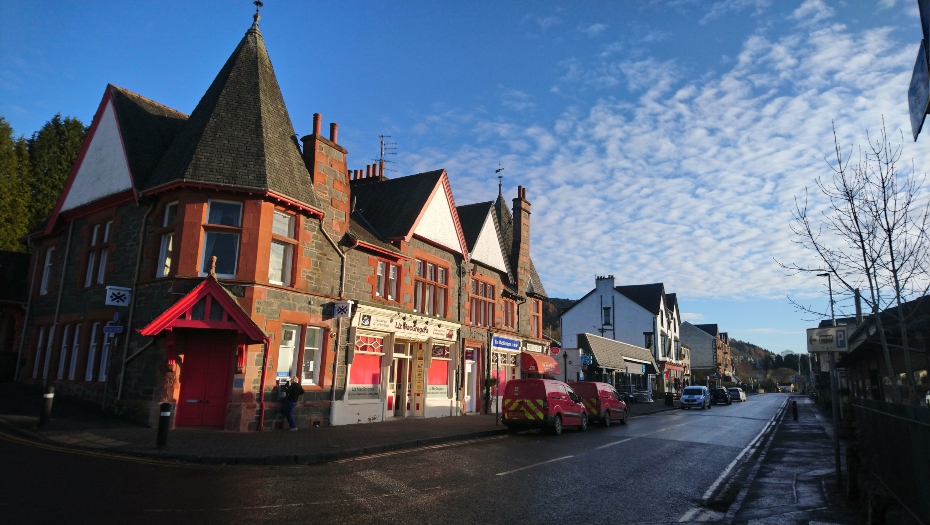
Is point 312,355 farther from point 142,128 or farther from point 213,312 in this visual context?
point 142,128

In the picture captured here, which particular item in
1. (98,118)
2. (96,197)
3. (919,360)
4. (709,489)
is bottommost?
(709,489)

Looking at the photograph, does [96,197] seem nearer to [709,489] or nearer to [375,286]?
[375,286]

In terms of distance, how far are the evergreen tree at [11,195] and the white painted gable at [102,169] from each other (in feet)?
57.0

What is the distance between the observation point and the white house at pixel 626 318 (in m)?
62.2

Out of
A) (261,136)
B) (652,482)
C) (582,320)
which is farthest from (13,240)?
(582,320)

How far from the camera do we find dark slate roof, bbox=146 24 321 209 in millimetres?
17375

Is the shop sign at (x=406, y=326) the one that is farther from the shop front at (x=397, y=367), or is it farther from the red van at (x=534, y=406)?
the red van at (x=534, y=406)

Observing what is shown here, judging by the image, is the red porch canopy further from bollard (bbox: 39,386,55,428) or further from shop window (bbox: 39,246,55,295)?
shop window (bbox: 39,246,55,295)

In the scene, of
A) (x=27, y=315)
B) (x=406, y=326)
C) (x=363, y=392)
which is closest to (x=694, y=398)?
(x=406, y=326)

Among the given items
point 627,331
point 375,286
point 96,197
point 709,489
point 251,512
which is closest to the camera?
point 251,512

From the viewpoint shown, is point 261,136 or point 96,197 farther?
point 96,197

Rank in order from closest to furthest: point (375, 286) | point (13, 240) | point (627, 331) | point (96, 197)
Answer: point (96, 197) → point (375, 286) → point (13, 240) → point (627, 331)

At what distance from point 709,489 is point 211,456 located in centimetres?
990

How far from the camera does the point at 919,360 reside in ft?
59.5
